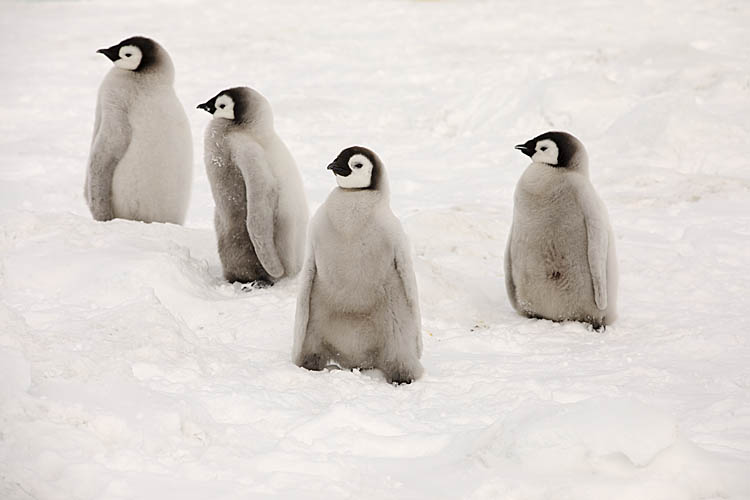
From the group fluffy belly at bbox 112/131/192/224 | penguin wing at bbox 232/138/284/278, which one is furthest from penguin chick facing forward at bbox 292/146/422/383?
fluffy belly at bbox 112/131/192/224

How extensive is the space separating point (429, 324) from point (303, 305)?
39.5 inches

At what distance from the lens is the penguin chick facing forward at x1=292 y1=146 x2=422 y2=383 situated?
3730 mm

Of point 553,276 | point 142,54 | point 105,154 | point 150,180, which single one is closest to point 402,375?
point 553,276

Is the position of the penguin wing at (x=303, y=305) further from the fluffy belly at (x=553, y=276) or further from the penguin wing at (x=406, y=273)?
the fluffy belly at (x=553, y=276)

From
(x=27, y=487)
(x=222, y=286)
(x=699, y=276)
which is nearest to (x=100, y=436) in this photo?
(x=27, y=487)

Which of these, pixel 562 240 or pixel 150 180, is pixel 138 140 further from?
pixel 562 240

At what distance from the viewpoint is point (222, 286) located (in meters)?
4.91

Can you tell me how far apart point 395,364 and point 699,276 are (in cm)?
237

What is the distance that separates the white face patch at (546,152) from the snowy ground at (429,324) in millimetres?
842

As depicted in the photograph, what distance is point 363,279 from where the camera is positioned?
12.3 ft

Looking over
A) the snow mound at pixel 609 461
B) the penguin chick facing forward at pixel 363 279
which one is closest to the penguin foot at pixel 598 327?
the penguin chick facing forward at pixel 363 279

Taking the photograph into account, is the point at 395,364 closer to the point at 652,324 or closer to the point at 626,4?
the point at 652,324

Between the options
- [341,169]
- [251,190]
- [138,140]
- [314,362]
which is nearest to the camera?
[341,169]

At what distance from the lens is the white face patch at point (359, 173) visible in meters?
3.72
